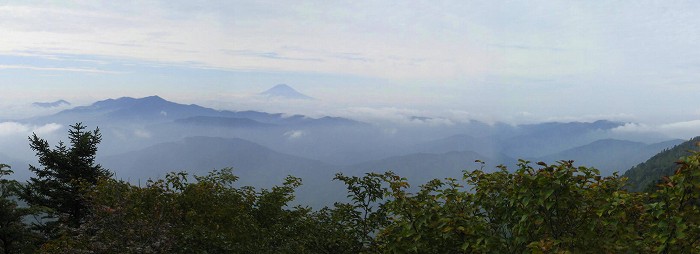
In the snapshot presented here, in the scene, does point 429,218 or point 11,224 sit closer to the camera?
point 429,218

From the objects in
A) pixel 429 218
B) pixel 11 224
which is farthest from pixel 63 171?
pixel 429 218

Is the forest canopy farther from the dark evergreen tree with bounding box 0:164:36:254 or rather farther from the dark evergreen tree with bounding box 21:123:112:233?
the dark evergreen tree with bounding box 21:123:112:233

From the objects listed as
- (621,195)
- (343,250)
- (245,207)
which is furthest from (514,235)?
(245,207)

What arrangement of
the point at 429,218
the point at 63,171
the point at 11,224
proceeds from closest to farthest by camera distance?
the point at 429,218 → the point at 11,224 → the point at 63,171

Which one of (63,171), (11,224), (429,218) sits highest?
(429,218)

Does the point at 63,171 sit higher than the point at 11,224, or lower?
lower

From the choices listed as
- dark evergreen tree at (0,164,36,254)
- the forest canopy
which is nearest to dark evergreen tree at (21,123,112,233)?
dark evergreen tree at (0,164,36,254)

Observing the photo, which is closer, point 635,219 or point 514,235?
point 514,235

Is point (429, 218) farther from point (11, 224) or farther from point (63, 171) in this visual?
point (63, 171)

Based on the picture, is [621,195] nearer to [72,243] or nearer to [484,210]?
[484,210]

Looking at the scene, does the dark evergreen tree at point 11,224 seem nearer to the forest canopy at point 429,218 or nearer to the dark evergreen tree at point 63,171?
the forest canopy at point 429,218

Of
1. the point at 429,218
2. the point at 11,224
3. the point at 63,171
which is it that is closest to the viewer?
the point at 429,218
